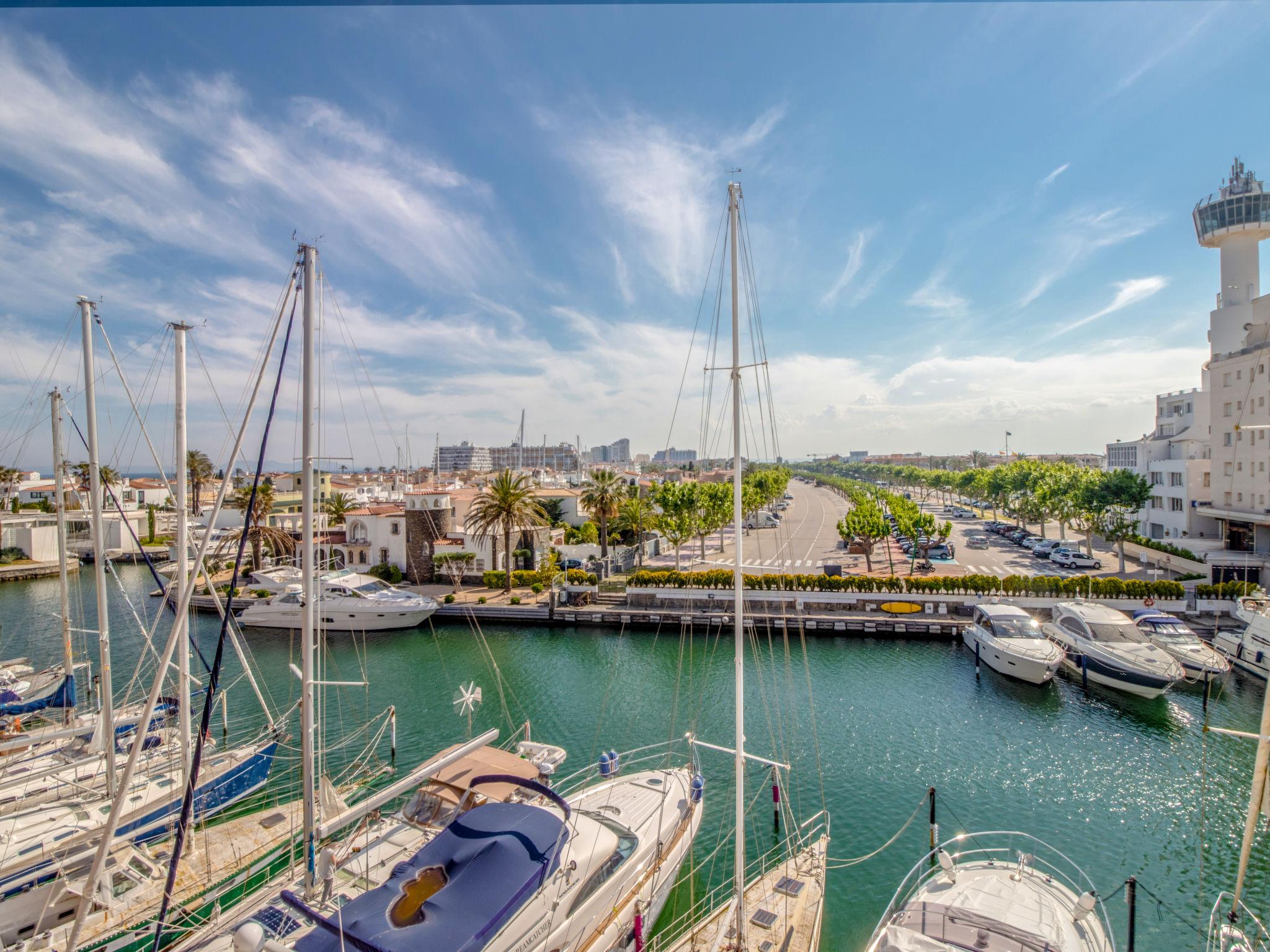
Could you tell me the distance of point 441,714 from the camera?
2202 cm

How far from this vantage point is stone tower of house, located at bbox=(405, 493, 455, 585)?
43.6 meters

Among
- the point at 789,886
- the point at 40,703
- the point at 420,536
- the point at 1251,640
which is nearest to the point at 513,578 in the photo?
the point at 420,536

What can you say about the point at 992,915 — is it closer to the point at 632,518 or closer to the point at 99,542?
the point at 99,542

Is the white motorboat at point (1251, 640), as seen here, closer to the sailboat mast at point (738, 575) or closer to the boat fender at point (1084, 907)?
the boat fender at point (1084, 907)

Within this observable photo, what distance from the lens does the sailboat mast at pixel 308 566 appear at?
9789 mm

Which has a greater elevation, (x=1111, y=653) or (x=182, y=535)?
(x=182, y=535)

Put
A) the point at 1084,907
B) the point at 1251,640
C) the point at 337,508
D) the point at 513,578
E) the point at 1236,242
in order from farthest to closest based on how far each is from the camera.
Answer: the point at 1236,242
the point at 337,508
the point at 513,578
the point at 1251,640
the point at 1084,907

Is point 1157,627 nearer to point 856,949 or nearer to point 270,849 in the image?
point 856,949

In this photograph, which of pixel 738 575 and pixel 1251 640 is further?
pixel 1251 640

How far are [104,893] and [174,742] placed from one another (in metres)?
6.21

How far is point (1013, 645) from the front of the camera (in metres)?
24.7

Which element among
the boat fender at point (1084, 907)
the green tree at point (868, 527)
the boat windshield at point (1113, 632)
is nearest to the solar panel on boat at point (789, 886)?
the boat fender at point (1084, 907)

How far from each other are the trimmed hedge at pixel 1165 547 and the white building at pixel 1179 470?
2.95m

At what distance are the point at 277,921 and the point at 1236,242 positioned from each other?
251 ft
